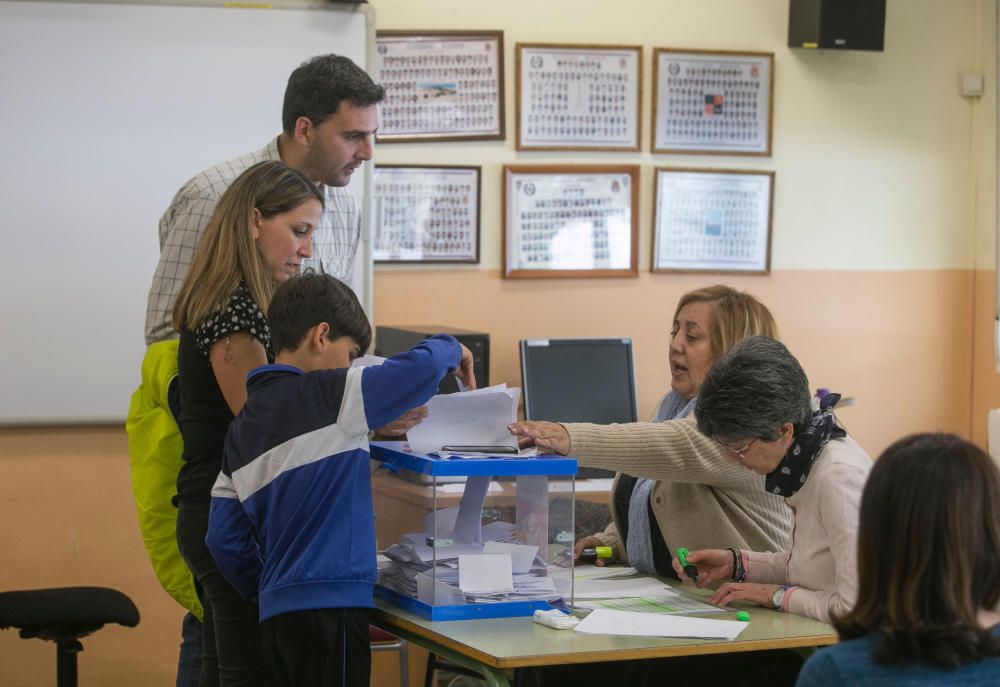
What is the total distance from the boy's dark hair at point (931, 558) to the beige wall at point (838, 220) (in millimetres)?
2843

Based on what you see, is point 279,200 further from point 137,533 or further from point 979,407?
point 979,407

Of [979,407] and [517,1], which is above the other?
[517,1]

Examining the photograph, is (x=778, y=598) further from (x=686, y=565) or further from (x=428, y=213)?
(x=428, y=213)

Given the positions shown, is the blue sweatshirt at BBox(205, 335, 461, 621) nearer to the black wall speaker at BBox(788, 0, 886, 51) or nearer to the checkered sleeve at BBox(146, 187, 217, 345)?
the checkered sleeve at BBox(146, 187, 217, 345)

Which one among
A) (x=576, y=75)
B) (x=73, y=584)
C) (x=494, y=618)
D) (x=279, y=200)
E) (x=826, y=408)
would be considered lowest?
(x=73, y=584)

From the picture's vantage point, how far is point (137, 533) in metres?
3.76

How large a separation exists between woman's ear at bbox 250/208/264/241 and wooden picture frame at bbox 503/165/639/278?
6.15 feet

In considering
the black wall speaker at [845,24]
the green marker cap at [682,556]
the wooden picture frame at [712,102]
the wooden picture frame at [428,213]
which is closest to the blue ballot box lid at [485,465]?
the green marker cap at [682,556]

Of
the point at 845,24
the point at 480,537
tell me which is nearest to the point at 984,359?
the point at 845,24

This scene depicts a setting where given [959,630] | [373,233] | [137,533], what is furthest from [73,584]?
[959,630]

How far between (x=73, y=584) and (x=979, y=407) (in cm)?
325

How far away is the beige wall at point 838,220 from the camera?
409 cm

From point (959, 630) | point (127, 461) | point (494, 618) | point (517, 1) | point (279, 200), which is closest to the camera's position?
point (959, 630)

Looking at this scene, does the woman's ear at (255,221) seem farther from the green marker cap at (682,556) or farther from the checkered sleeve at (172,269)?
the green marker cap at (682,556)
